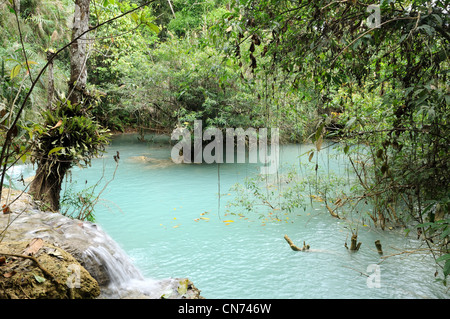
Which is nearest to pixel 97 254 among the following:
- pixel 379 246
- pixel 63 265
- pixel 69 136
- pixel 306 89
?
pixel 63 265

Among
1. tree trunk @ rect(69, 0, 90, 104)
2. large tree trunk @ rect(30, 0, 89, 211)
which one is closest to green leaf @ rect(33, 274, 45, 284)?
large tree trunk @ rect(30, 0, 89, 211)

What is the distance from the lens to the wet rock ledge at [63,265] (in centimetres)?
224

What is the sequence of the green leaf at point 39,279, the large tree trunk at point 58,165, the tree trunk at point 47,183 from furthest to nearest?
1. the tree trunk at point 47,183
2. the large tree trunk at point 58,165
3. the green leaf at point 39,279

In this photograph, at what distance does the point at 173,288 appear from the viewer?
3.33 metres

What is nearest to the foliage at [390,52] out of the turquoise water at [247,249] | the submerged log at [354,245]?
the turquoise water at [247,249]

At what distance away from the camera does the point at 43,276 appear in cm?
240

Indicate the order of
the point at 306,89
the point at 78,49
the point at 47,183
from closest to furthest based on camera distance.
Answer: the point at 306,89 < the point at 78,49 < the point at 47,183

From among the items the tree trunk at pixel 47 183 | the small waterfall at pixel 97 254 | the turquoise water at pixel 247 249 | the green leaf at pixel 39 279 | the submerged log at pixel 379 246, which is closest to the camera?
the green leaf at pixel 39 279

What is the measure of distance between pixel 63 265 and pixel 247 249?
8.91 ft

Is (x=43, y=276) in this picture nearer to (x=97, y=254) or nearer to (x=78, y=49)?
(x=97, y=254)

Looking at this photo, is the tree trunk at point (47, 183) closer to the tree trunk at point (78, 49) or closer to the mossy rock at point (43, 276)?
the tree trunk at point (78, 49)

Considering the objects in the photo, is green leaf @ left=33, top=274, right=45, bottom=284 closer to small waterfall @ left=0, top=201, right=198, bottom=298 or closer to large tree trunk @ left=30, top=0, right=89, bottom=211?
small waterfall @ left=0, top=201, right=198, bottom=298
